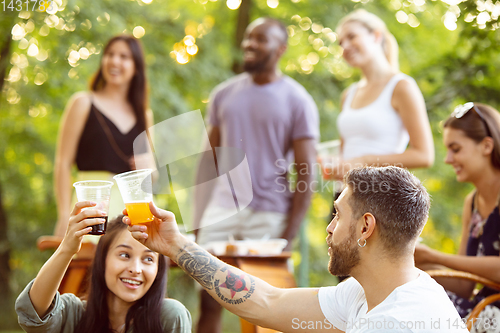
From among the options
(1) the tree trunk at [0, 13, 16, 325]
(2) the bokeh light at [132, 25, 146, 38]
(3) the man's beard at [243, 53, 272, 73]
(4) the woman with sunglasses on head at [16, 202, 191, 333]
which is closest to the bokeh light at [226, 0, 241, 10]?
(2) the bokeh light at [132, 25, 146, 38]

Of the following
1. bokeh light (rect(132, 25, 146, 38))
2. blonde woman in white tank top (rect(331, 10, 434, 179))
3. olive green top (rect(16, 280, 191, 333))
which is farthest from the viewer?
bokeh light (rect(132, 25, 146, 38))

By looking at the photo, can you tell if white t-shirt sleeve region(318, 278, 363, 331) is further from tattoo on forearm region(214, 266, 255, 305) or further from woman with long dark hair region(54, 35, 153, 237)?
woman with long dark hair region(54, 35, 153, 237)

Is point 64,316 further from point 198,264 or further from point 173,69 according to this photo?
point 173,69

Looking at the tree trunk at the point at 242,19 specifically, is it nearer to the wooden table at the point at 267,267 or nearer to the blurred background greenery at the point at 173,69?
the blurred background greenery at the point at 173,69

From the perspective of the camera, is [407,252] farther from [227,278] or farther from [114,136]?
[114,136]

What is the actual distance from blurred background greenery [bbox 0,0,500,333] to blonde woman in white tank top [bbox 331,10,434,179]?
247 centimetres

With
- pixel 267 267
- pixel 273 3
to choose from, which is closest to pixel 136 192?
pixel 267 267

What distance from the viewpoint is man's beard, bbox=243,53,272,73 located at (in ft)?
12.6

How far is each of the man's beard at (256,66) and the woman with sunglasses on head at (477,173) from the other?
1649 mm

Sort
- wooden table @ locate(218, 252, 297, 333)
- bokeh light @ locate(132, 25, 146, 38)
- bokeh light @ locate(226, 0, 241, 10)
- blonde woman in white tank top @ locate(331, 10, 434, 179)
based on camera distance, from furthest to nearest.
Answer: bokeh light @ locate(226, 0, 241, 10) < bokeh light @ locate(132, 25, 146, 38) < blonde woman in white tank top @ locate(331, 10, 434, 179) < wooden table @ locate(218, 252, 297, 333)

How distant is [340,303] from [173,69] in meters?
5.26

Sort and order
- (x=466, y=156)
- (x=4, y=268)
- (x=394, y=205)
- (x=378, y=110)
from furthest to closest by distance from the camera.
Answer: (x=4, y=268) < (x=378, y=110) < (x=466, y=156) < (x=394, y=205)

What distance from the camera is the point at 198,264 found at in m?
1.77

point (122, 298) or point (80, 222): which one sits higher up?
point (80, 222)
